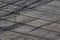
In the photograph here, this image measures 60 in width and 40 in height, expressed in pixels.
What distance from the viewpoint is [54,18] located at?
2.59m

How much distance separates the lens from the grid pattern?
2.16 meters

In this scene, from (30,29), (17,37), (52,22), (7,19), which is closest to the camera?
(17,37)

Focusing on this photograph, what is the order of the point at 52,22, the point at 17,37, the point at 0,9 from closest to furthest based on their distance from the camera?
the point at 17,37 < the point at 52,22 < the point at 0,9

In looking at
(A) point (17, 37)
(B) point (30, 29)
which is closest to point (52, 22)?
(B) point (30, 29)

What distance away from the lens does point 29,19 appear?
2.60 metres

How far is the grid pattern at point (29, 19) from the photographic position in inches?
85.2

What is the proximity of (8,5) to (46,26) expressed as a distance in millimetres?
1120

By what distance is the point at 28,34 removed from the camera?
7.15ft

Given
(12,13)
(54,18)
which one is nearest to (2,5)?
(12,13)

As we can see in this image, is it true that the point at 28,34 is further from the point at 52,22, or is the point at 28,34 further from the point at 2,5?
the point at 2,5

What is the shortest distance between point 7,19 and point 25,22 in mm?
305

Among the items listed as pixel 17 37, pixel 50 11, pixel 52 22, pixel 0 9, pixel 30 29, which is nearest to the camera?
pixel 17 37

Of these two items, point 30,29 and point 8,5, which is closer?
point 30,29

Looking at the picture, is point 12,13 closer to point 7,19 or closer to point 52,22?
point 7,19
